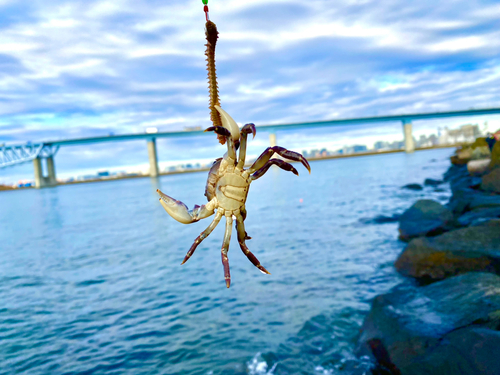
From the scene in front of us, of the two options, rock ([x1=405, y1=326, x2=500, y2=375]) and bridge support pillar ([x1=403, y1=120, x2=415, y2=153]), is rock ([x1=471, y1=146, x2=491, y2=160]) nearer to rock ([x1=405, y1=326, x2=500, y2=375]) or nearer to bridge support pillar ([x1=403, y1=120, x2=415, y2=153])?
rock ([x1=405, y1=326, x2=500, y2=375])

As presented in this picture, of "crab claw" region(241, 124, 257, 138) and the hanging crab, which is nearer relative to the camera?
the hanging crab

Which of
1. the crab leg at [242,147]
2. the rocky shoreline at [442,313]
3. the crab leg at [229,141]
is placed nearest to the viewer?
the crab leg at [229,141]

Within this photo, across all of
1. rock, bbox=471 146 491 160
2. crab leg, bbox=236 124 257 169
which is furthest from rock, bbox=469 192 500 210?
rock, bbox=471 146 491 160

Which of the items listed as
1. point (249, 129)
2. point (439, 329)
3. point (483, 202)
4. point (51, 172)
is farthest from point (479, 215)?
point (51, 172)

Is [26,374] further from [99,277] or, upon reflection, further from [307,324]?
[99,277]

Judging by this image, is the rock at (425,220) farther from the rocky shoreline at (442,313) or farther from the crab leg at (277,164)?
the crab leg at (277,164)

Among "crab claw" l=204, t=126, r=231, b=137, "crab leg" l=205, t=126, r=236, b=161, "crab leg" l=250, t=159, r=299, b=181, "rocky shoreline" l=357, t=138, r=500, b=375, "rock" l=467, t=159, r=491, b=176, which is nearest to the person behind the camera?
"crab claw" l=204, t=126, r=231, b=137

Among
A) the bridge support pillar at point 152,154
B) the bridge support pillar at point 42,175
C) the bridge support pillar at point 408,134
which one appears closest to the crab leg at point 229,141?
the bridge support pillar at point 152,154
